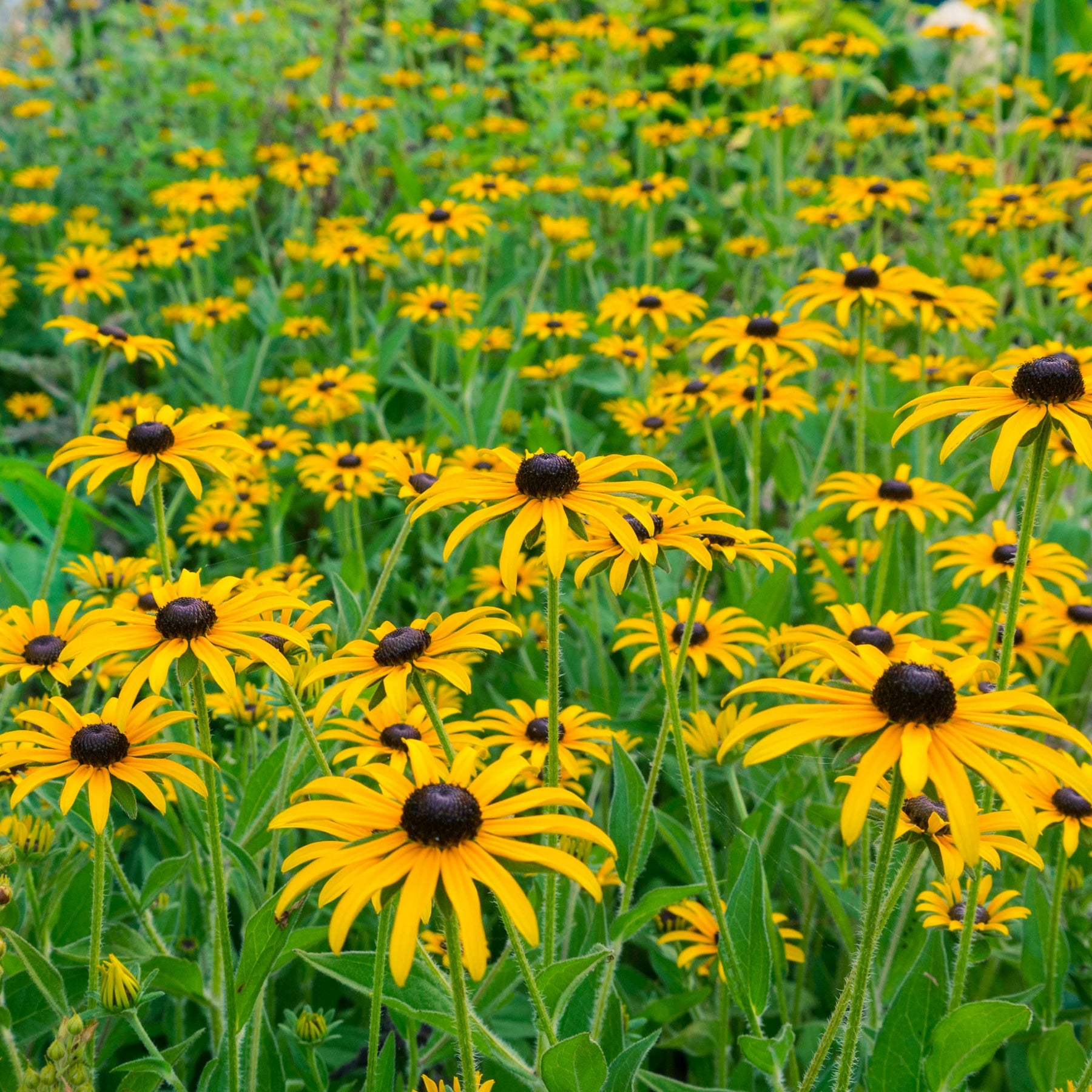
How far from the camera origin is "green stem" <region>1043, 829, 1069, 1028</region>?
189cm

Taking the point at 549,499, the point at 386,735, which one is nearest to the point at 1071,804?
the point at 549,499

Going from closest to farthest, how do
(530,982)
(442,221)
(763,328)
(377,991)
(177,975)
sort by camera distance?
(530,982) → (377,991) → (177,975) → (763,328) → (442,221)

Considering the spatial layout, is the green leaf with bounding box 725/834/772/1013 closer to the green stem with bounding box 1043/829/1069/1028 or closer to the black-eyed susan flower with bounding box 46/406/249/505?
the green stem with bounding box 1043/829/1069/1028

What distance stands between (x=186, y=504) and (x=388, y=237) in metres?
1.91

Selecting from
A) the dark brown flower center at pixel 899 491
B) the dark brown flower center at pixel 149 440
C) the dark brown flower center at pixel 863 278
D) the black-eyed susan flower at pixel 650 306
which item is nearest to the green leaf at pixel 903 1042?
the dark brown flower center at pixel 899 491

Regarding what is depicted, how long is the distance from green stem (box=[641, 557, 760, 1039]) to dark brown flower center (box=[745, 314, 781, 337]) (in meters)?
1.59

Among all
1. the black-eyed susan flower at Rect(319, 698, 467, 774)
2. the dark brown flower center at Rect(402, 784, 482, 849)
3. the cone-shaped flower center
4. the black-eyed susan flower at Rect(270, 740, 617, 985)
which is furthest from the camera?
the cone-shaped flower center

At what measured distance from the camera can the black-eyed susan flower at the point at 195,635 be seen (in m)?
1.45

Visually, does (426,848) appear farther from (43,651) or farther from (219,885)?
(43,651)

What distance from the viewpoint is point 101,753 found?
1.48 m

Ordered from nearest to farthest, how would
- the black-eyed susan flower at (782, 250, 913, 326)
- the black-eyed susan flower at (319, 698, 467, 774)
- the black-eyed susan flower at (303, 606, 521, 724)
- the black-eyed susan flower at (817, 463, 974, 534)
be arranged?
the black-eyed susan flower at (303, 606, 521, 724) < the black-eyed susan flower at (319, 698, 467, 774) < the black-eyed susan flower at (817, 463, 974, 534) < the black-eyed susan flower at (782, 250, 913, 326)

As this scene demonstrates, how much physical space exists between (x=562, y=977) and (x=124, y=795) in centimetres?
68

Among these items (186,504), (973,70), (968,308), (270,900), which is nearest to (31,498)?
(186,504)

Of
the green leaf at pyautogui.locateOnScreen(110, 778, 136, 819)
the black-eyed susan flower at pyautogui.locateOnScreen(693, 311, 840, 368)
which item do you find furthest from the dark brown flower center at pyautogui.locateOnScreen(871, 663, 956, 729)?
the black-eyed susan flower at pyautogui.locateOnScreen(693, 311, 840, 368)
